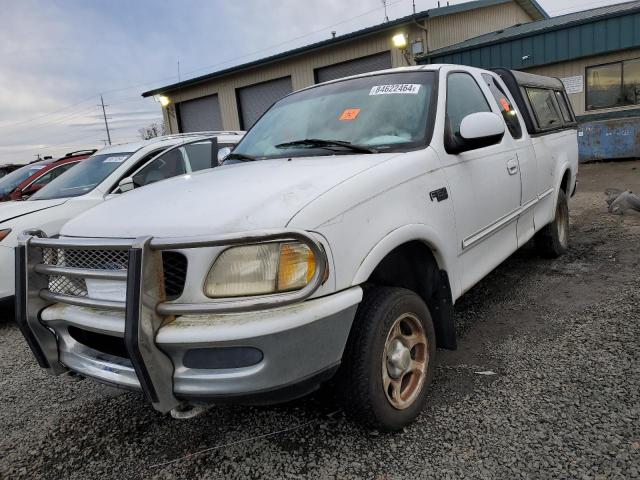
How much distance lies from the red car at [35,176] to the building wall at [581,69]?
11966mm

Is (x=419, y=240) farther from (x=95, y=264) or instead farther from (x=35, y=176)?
(x=35, y=176)

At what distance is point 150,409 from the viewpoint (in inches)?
113

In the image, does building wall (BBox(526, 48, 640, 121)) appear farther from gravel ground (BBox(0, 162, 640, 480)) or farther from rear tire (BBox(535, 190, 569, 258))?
gravel ground (BBox(0, 162, 640, 480))

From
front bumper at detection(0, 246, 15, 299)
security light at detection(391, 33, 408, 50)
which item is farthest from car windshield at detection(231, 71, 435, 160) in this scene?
security light at detection(391, 33, 408, 50)

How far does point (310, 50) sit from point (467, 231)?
1499cm

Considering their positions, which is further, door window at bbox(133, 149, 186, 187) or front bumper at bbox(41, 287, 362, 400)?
door window at bbox(133, 149, 186, 187)

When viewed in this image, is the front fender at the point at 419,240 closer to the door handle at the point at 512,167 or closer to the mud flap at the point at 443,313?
the mud flap at the point at 443,313

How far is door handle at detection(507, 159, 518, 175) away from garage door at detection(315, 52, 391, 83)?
12175mm

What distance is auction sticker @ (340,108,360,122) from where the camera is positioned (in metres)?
Answer: 3.10

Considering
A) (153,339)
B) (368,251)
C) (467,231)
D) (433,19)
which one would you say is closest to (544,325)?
(467,231)

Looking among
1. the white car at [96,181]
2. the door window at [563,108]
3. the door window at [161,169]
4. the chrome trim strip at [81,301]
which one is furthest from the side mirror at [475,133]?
the door window at [161,169]

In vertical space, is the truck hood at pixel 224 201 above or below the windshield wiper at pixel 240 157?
below

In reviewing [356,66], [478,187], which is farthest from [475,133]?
[356,66]

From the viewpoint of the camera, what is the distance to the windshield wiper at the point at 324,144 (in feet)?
8.96
